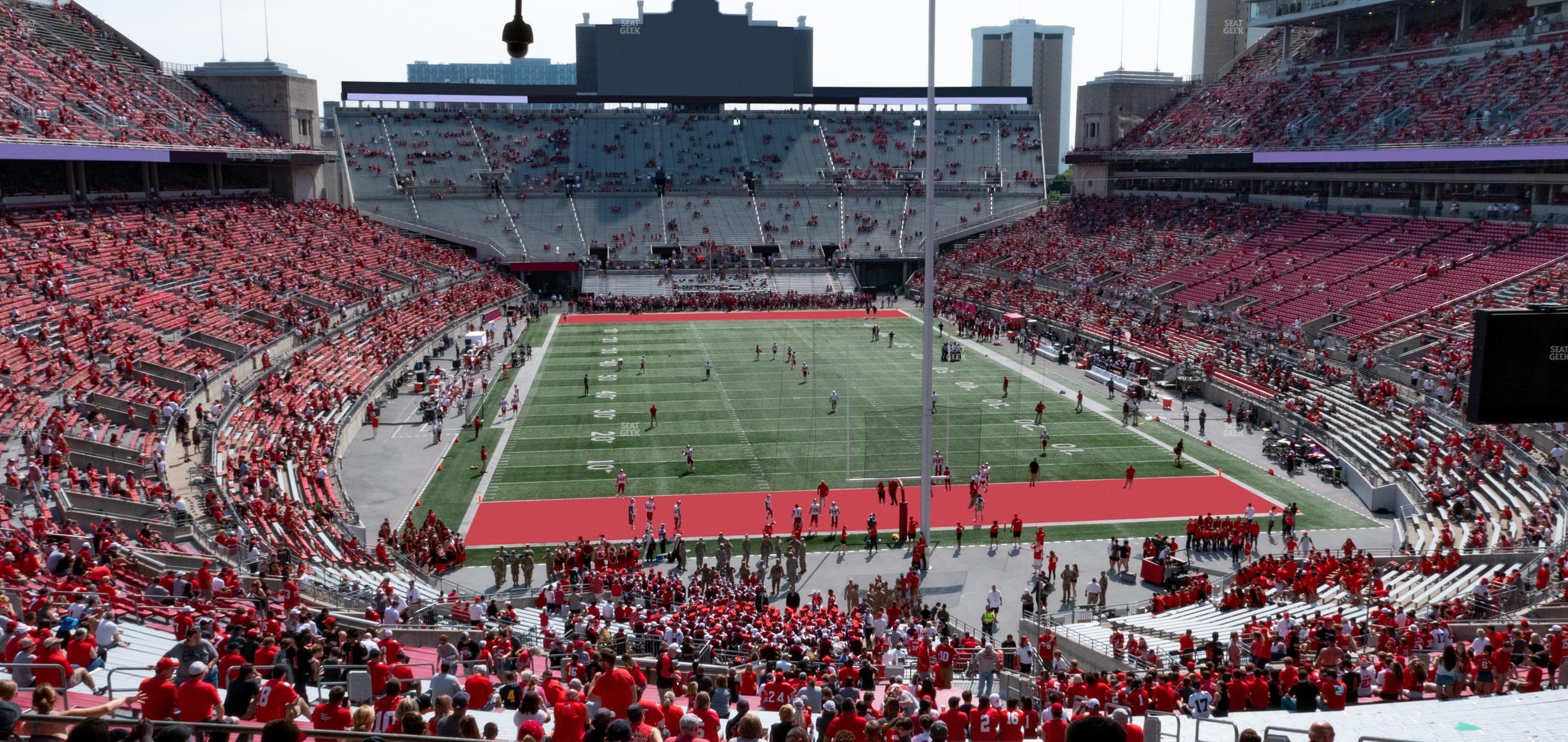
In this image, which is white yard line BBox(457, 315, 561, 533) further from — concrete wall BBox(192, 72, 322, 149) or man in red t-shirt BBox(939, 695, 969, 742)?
concrete wall BBox(192, 72, 322, 149)

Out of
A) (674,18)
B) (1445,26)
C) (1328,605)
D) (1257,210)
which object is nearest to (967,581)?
(1328,605)

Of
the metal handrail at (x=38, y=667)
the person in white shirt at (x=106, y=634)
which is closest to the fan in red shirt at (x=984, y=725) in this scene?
the metal handrail at (x=38, y=667)

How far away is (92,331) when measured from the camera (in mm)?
27438

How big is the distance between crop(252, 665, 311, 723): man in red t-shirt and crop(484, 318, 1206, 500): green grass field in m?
18.2

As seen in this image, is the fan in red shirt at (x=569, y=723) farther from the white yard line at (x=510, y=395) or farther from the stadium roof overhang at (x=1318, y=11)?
the stadium roof overhang at (x=1318, y=11)

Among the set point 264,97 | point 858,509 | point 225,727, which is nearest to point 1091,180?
point 264,97

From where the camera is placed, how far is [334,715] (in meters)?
7.75

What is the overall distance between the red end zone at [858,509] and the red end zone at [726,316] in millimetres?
28134

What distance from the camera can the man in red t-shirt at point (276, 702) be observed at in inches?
307

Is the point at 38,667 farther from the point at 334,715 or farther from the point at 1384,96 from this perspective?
the point at 1384,96

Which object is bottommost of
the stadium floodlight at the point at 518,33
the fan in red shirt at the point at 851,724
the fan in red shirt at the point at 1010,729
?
the fan in red shirt at the point at 1010,729

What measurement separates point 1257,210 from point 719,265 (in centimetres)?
2787

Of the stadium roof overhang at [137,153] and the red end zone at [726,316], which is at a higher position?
the stadium roof overhang at [137,153]

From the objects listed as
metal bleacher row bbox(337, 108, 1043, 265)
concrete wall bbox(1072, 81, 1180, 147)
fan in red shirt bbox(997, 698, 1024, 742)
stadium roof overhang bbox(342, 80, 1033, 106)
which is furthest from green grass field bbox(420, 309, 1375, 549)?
stadium roof overhang bbox(342, 80, 1033, 106)
